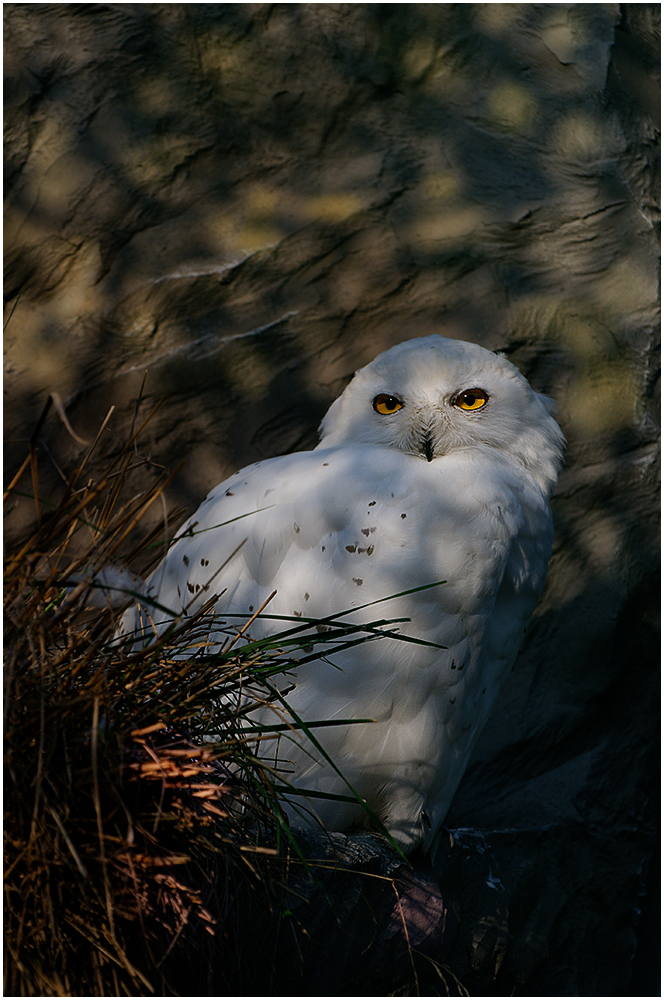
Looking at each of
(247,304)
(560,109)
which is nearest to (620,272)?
(560,109)

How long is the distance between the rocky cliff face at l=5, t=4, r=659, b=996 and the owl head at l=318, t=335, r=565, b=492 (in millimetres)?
880

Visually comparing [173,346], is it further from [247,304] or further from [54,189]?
[54,189]

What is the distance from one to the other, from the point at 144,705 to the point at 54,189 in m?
2.54

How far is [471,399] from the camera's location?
2379 millimetres

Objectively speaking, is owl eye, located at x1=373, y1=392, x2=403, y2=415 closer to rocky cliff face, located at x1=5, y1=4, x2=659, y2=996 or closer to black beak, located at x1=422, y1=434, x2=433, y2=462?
black beak, located at x1=422, y1=434, x2=433, y2=462

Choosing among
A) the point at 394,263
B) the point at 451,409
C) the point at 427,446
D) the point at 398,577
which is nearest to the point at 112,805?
the point at 398,577

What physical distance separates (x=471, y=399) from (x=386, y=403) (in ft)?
0.83

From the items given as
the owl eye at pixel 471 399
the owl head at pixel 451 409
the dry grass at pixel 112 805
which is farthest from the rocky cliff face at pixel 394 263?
the dry grass at pixel 112 805

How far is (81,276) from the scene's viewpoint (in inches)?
124

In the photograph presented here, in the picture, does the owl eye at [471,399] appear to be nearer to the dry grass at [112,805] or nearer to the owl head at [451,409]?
the owl head at [451,409]

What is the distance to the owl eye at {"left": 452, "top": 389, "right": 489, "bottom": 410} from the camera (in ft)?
7.75

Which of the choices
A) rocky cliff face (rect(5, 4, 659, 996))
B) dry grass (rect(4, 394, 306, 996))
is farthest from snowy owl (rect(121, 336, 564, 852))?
rocky cliff face (rect(5, 4, 659, 996))

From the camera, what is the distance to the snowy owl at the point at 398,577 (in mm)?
1945

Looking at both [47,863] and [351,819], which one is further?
[351,819]
